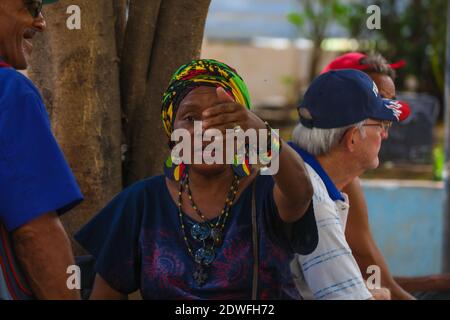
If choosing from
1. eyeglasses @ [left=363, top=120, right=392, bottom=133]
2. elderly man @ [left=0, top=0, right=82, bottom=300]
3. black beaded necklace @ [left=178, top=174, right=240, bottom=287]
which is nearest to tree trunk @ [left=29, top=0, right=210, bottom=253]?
black beaded necklace @ [left=178, top=174, right=240, bottom=287]

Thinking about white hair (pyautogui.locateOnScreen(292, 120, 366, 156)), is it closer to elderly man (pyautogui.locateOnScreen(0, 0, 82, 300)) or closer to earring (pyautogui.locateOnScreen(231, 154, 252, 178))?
earring (pyautogui.locateOnScreen(231, 154, 252, 178))

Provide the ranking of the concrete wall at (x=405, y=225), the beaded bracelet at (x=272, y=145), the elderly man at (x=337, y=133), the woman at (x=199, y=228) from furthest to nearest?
the concrete wall at (x=405, y=225) → the elderly man at (x=337, y=133) → the woman at (x=199, y=228) → the beaded bracelet at (x=272, y=145)

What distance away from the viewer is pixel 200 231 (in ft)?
9.68

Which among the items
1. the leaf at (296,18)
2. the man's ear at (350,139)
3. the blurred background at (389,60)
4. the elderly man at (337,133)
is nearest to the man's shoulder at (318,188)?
the elderly man at (337,133)

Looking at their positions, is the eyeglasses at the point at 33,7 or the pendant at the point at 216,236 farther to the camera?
the pendant at the point at 216,236

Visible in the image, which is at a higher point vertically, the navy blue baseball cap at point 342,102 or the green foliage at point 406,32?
the green foliage at point 406,32

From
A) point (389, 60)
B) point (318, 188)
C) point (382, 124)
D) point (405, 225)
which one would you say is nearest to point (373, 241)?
point (382, 124)

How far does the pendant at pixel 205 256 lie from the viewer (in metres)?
2.90

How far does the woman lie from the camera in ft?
9.45

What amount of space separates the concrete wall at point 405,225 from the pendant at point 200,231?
424 cm

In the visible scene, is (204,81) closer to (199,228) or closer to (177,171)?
(177,171)

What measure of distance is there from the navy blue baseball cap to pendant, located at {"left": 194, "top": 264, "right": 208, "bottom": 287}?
76 centimetres

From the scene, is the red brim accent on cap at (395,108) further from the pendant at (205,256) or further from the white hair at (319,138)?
the pendant at (205,256)

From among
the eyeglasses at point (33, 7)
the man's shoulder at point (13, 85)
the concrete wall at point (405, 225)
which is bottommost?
the concrete wall at point (405, 225)
